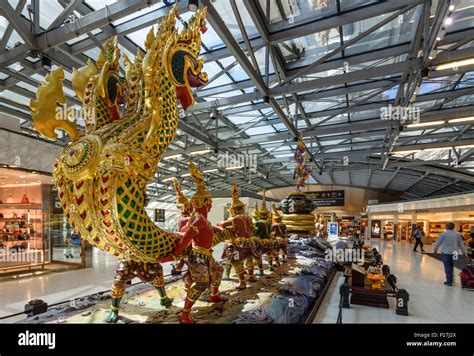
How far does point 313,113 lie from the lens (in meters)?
12.1

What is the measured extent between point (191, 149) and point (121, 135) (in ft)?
34.4

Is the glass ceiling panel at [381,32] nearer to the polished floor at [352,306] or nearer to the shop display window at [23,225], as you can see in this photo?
the polished floor at [352,306]

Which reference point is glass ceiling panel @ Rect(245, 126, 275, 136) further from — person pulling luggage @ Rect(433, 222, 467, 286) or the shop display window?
the shop display window

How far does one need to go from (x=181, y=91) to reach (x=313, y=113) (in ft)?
33.8

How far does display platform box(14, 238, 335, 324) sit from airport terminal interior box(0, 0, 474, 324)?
0.03 metres

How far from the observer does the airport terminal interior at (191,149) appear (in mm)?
2348

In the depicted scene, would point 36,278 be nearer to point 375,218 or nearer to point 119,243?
point 119,243

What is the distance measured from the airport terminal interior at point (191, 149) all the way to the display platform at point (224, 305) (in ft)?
Result: 0.09

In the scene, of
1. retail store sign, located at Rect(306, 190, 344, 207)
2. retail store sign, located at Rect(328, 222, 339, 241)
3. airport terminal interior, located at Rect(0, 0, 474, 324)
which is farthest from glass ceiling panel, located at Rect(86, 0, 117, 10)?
retail store sign, located at Rect(306, 190, 344, 207)

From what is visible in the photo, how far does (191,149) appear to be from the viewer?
1262 cm

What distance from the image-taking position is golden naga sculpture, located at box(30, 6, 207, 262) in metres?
2.17

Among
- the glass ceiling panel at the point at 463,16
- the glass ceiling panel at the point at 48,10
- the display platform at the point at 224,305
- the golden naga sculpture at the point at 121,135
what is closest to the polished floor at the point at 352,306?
the display platform at the point at 224,305

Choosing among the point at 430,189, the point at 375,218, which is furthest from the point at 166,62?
the point at 430,189

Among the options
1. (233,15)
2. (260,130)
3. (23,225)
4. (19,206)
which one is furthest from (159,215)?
(233,15)
